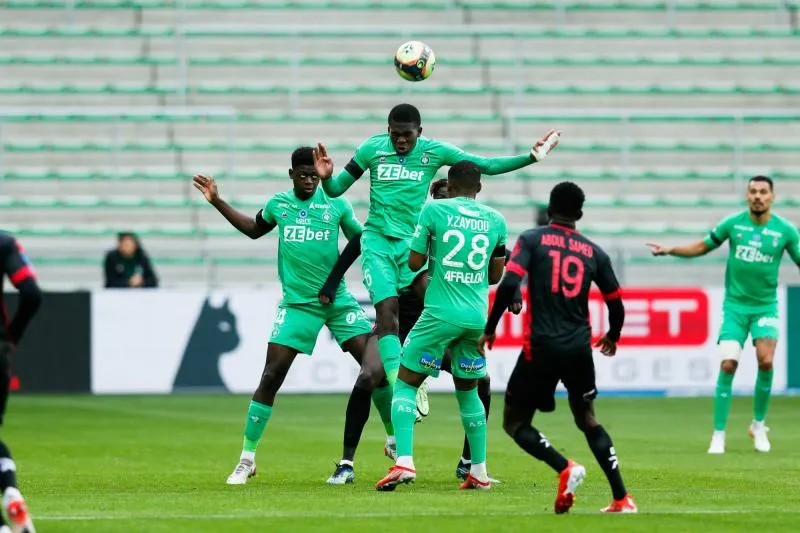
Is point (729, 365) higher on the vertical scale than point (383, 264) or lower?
lower

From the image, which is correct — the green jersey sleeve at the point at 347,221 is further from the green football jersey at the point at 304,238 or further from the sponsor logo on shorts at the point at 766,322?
the sponsor logo on shorts at the point at 766,322

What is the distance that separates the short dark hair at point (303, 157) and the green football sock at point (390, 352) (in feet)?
4.60

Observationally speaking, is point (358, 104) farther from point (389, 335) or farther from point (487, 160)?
point (389, 335)

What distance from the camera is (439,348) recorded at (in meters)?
10.7

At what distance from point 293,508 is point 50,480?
3066 millimetres

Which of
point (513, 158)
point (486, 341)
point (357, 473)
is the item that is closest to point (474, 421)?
point (486, 341)

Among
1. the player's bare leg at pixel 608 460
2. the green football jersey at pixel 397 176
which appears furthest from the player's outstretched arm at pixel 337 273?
the player's bare leg at pixel 608 460

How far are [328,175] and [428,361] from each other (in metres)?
1.61

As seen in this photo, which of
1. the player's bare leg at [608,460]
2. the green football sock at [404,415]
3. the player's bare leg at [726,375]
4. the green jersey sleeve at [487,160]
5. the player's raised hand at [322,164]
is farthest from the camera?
the player's bare leg at [726,375]

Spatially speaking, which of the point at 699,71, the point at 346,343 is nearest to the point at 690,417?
the point at 346,343

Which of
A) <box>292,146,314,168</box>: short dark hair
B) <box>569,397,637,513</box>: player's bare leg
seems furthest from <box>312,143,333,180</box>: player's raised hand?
<box>569,397,637,513</box>: player's bare leg

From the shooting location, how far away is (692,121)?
28188 mm

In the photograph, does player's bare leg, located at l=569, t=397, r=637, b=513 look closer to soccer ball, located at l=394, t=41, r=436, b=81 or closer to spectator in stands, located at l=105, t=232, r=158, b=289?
soccer ball, located at l=394, t=41, r=436, b=81

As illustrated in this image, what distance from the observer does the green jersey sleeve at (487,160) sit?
1149cm
